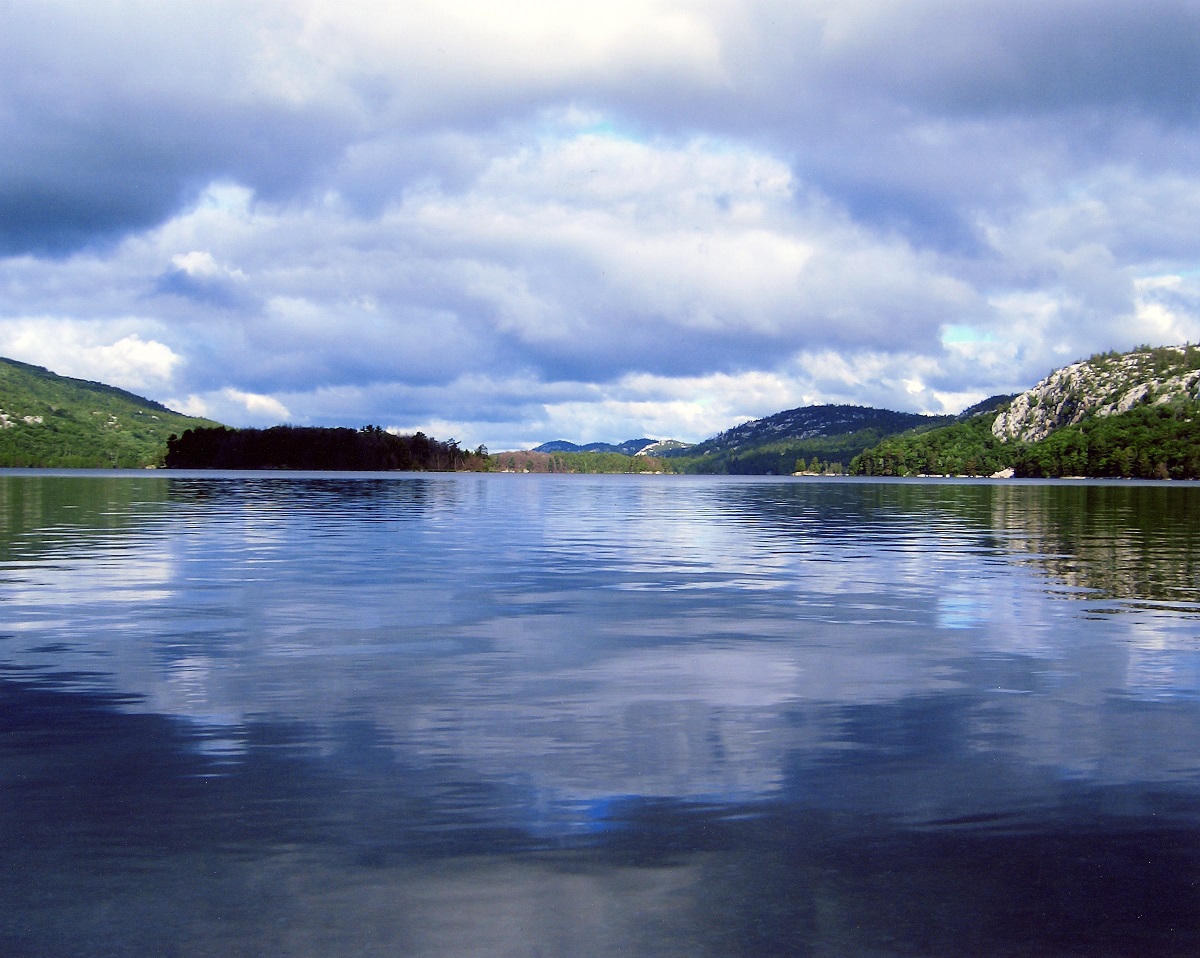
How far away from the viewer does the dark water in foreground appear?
32.2 ft

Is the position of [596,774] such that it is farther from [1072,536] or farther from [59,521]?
[59,521]

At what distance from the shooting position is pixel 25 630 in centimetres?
2702

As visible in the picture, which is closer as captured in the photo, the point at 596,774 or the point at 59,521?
the point at 596,774

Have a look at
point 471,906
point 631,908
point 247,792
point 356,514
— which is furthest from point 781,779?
point 356,514

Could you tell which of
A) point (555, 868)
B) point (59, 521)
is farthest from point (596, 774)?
point (59, 521)

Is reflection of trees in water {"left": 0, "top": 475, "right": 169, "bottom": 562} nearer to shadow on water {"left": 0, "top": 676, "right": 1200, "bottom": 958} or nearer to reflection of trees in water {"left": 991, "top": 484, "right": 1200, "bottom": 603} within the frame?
shadow on water {"left": 0, "top": 676, "right": 1200, "bottom": 958}

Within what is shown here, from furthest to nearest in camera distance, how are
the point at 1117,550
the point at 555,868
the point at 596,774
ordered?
the point at 1117,550 < the point at 596,774 < the point at 555,868

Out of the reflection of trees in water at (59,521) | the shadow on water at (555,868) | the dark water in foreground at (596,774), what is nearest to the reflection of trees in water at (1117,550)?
the dark water in foreground at (596,774)

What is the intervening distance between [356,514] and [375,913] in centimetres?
8386

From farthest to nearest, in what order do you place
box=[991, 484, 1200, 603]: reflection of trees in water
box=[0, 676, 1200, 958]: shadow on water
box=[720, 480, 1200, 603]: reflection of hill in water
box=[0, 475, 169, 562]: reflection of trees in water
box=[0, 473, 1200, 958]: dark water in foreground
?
box=[0, 475, 169, 562]: reflection of trees in water → box=[720, 480, 1200, 603]: reflection of hill in water → box=[991, 484, 1200, 603]: reflection of trees in water → box=[0, 473, 1200, 958]: dark water in foreground → box=[0, 676, 1200, 958]: shadow on water

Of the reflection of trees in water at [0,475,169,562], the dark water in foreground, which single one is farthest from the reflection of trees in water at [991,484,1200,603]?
the reflection of trees in water at [0,475,169,562]

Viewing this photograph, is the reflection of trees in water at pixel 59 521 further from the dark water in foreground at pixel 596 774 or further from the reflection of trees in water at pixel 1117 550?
the reflection of trees in water at pixel 1117 550

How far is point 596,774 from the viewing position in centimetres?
1440

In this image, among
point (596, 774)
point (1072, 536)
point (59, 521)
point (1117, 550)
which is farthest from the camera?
point (59, 521)
